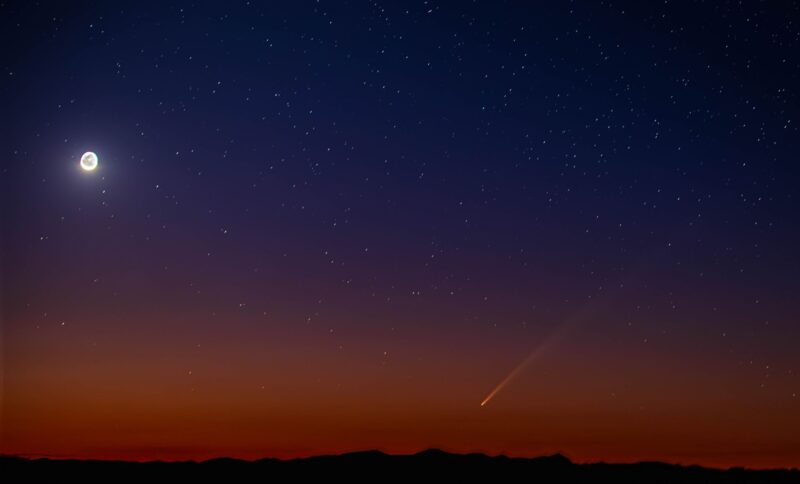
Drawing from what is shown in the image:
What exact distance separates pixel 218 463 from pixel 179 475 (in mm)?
1860

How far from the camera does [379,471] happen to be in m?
24.6

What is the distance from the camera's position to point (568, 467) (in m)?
25.5

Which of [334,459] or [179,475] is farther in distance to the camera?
[334,459]

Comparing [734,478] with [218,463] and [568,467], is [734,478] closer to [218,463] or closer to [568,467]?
[568,467]

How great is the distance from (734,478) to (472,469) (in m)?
7.23

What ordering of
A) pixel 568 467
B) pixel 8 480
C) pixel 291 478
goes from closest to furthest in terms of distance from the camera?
pixel 8 480 < pixel 291 478 < pixel 568 467

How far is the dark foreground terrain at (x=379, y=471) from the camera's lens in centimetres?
2323

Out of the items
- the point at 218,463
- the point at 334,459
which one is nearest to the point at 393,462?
the point at 334,459

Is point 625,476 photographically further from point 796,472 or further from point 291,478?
point 291,478

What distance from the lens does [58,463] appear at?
24.8 meters

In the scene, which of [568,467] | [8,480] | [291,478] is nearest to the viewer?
[8,480]

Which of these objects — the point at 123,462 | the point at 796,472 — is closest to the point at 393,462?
the point at 123,462

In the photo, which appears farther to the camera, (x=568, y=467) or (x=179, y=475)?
(x=568, y=467)

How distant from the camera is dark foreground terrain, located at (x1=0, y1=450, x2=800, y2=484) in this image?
2323 centimetres
